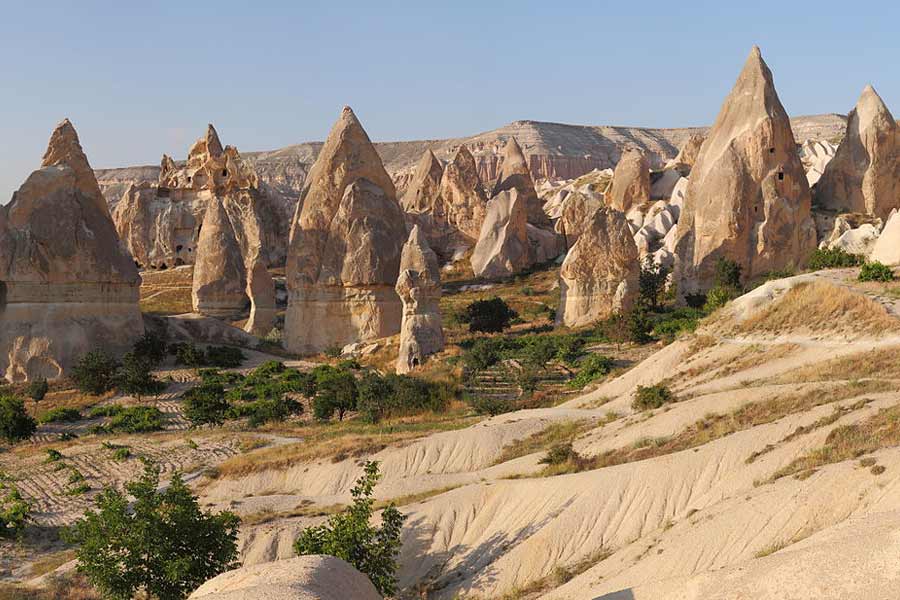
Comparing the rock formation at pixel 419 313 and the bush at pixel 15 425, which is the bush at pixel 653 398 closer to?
the rock formation at pixel 419 313

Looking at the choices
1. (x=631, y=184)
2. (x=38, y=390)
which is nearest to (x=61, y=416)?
(x=38, y=390)

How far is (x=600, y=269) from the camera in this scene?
29578 millimetres

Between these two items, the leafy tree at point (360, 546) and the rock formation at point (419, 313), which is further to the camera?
the rock formation at point (419, 313)

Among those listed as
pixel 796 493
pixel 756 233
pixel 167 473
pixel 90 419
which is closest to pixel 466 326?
pixel 756 233

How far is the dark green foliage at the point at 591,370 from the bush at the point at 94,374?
13133 mm

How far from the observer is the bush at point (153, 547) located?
9.30 metres

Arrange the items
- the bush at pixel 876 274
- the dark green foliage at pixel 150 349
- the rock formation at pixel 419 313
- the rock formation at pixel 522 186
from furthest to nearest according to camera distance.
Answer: the rock formation at pixel 522 186 → the dark green foliage at pixel 150 349 → the rock formation at pixel 419 313 → the bush at pixel 876 274

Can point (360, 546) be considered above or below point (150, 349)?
below

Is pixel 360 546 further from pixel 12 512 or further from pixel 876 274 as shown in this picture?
pixel 876 274

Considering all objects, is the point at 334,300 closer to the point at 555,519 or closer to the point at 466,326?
the point at 466,326

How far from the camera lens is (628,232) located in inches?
1167

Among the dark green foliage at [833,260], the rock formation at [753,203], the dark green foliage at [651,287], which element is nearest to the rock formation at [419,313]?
the dark green foliage at [651,287]

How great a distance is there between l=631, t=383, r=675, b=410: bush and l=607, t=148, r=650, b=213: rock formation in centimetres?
3709

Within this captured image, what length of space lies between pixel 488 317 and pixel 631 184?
81.0 ft
